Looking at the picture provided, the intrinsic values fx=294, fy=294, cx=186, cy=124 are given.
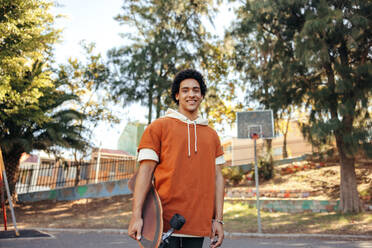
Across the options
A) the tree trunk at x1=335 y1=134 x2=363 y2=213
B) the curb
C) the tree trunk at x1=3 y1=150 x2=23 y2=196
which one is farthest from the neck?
the tree trunk at x1=3 y1=150 x2=23 y2=196

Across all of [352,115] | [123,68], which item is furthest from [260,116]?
[123,68]

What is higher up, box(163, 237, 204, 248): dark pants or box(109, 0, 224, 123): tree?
box(109, 0, 224, 123): tree

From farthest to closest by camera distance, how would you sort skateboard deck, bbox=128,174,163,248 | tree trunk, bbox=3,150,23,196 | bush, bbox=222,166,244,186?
bush, bbox=222,166,244,186
tree trunk, bbox=3,150,23,196
skateboard deck, bbox=128,174,163,248

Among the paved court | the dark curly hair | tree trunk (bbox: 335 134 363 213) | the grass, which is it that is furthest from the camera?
tree trunk (bbox: 335 134 363 213)

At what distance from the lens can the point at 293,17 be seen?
33.9 ft

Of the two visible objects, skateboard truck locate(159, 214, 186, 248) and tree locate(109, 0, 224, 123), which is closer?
skateboard truck locate(159, 214, 186, 248)

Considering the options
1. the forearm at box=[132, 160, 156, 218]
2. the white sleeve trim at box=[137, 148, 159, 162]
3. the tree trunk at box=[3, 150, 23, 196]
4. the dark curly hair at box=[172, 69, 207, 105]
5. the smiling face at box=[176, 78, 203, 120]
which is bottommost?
the tree trunk at box=[3, 150, 23, 196]

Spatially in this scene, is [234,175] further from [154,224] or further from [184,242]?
[154,224]

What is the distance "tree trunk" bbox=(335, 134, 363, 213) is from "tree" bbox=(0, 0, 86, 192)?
10.1 meters

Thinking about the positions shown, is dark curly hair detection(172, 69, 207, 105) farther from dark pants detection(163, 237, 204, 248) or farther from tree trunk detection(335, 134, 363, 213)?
tree trunk detection(335, 134, 363, 213)

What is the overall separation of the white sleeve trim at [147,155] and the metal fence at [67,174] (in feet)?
47.9

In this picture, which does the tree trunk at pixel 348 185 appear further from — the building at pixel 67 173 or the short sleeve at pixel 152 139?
the building at pixel 67 173

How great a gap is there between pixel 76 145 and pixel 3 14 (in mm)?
6531

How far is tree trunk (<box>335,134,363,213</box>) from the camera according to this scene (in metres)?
9.47
